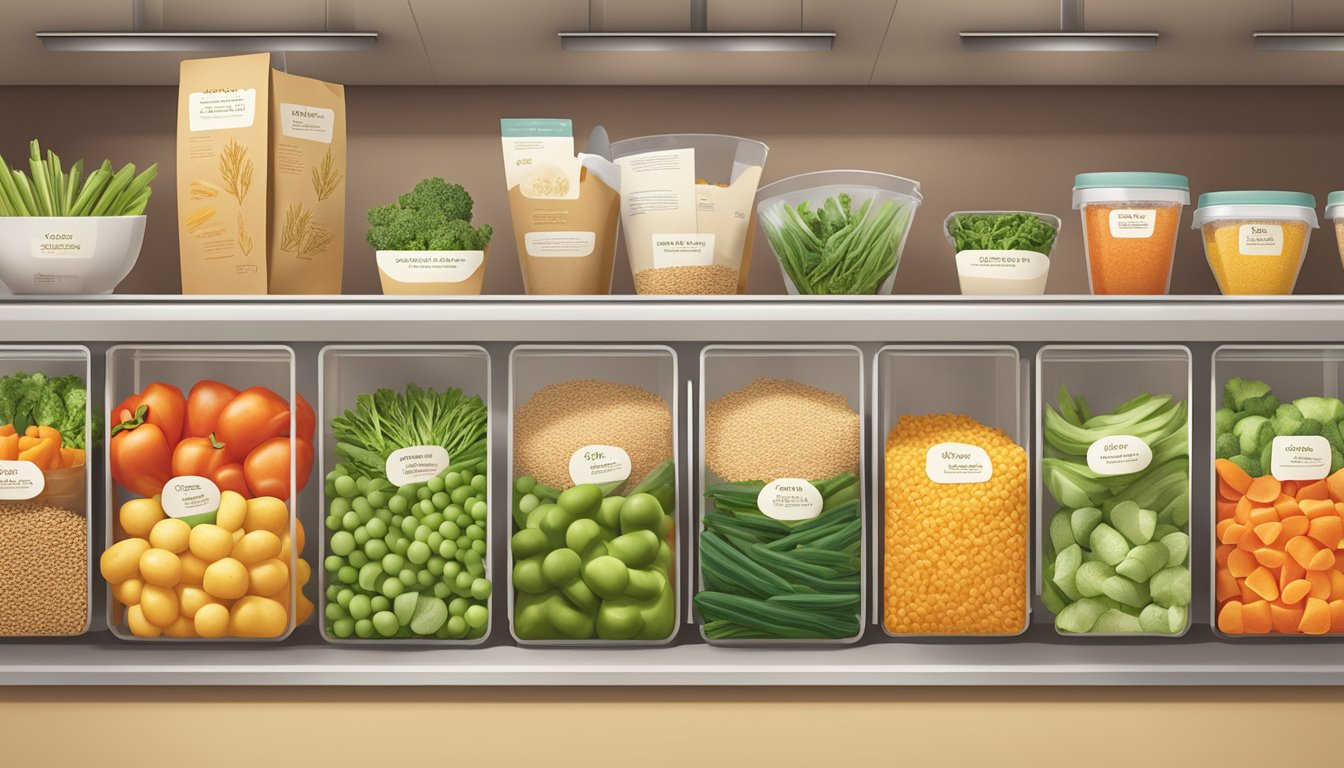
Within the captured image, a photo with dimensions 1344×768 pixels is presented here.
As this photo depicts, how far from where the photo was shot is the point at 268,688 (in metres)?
1.26

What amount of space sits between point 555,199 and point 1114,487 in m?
0.86

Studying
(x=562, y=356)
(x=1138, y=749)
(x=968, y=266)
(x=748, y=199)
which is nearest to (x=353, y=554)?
(x=562, y=356)

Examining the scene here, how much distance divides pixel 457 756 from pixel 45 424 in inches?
27.6

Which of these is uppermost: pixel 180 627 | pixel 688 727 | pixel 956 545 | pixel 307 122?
pixel 307 122

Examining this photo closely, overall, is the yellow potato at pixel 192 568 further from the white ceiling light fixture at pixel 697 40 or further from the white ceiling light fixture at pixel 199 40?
the white ceiling light fixture at pixel 697 40

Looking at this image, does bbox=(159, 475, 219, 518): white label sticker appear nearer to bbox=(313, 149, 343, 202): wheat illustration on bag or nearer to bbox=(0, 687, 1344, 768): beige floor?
bbox=(0, 687, 1344, 768): beige floor

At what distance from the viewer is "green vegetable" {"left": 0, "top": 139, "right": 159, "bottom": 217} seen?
129 centimetres

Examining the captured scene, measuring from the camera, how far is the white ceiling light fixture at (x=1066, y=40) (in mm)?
1734

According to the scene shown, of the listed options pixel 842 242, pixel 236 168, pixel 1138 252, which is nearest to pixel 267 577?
pixel 236 168

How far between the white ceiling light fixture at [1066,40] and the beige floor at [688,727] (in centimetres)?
113

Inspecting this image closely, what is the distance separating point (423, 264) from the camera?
134cm

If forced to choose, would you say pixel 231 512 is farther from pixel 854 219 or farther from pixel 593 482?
pixel 854 219

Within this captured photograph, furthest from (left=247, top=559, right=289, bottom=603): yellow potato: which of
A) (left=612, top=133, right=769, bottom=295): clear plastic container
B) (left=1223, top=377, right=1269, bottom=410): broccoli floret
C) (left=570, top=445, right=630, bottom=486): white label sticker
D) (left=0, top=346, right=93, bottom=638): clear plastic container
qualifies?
(left=1223, top=377, right=1269, bottom=410): broccoli floret

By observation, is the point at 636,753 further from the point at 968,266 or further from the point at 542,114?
the point at 542,114
